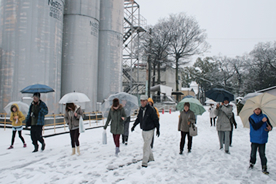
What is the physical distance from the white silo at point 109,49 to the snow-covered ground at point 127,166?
38.8 feet

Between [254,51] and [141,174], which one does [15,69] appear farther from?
[254,51]

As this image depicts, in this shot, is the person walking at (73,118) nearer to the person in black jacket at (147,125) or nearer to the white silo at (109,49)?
the person in black jacket at (147,125)

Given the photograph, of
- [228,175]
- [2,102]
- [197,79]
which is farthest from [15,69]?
[197,79]

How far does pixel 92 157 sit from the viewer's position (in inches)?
250

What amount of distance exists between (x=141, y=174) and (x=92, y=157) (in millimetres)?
2035

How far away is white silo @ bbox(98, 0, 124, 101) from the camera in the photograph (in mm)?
19188

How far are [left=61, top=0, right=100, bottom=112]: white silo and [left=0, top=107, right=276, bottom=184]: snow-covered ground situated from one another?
318 inches

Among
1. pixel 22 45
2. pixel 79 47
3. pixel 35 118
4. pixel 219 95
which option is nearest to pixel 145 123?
pixel 35 118

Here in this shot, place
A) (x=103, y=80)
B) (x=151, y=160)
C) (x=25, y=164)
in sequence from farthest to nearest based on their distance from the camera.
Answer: (x=103, y=80) → (x=151, y=160) → (x=25, y=164)

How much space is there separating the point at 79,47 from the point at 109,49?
4.22 m

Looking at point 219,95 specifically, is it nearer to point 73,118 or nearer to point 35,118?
point 73,118

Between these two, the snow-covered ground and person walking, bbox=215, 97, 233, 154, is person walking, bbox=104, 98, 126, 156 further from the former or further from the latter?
person walking, bbox=215, 97, 233, 154

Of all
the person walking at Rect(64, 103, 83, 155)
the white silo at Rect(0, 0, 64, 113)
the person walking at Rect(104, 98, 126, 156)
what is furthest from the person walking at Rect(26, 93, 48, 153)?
the white silo at Rect(0, 0, 64, 113)

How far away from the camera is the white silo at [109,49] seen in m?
19.2
